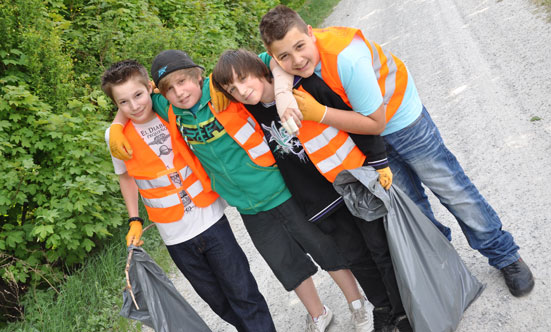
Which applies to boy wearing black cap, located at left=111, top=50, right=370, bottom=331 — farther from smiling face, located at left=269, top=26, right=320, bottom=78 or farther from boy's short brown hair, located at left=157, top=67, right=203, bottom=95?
smiling face, located at left=269, top=26, right=320, bottom=78

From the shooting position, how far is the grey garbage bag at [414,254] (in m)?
2.35

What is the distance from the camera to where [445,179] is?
8.48 feet

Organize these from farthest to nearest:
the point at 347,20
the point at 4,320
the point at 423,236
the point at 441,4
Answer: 1. the point at 347,20
2. the point at 441,4
3. the point at 4,320
4. the point at 423,236

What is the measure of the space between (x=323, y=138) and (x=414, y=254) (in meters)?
0.77

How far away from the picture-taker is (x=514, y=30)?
6789 millimetres

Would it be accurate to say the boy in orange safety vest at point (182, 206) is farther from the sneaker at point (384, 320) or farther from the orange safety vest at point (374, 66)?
the orange safety vest at point (374, 66)

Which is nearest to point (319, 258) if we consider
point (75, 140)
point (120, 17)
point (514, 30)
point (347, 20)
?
point (75, 140)

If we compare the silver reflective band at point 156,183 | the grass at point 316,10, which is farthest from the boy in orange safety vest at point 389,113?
the grass at point 316,10

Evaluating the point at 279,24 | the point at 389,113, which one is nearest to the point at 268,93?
the point at 279,24

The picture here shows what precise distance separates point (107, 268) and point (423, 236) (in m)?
2.88

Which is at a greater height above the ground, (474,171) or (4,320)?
(4,320)

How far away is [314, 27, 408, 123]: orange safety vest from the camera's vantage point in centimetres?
218

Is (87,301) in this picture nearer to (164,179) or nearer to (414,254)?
(164,179)

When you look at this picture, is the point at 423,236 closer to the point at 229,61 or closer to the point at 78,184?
the point at 229,61
